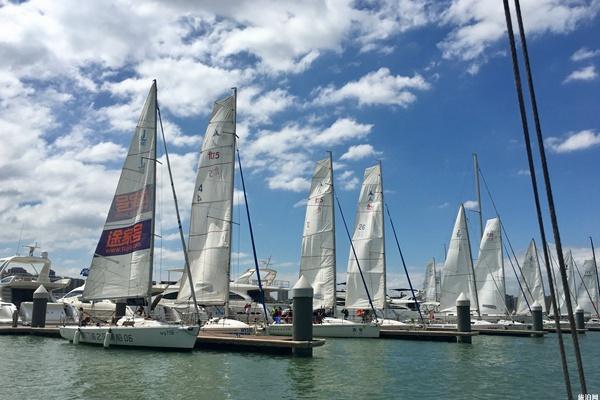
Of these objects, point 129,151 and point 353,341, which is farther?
point 353,341

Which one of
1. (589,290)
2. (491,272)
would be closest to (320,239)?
(491,272)

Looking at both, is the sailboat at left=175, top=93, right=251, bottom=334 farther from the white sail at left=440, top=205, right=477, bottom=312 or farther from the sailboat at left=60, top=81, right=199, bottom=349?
the white sail at left=440, top=205, right=477, bottom=312

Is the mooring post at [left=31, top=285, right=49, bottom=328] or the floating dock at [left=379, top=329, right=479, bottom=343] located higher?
the mooring post at [left=31, top=285, right=49, bottom=328]

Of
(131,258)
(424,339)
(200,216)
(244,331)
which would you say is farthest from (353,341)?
(131,258)

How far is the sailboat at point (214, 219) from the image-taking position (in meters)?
32.8

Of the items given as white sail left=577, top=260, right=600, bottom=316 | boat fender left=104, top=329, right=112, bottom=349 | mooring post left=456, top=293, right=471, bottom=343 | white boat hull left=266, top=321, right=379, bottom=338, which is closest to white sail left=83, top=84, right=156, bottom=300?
boat fender left=104, top=329, right=112, bottom=349

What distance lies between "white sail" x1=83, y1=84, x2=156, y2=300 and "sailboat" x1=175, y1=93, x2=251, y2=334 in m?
4.19

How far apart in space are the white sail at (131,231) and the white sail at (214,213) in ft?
13.7

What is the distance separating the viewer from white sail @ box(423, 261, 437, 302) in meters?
83.1

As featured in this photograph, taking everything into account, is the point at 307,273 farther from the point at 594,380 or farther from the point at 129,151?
the point at 594,380

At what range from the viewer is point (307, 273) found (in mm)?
43875

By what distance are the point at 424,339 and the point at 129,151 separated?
2305 cm

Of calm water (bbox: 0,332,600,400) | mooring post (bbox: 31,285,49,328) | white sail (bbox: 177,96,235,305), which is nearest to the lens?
calm water (bbox: 0,332,600,400)

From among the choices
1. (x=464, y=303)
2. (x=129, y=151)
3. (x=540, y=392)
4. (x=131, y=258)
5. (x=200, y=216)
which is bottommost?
(x=540, y=392)
